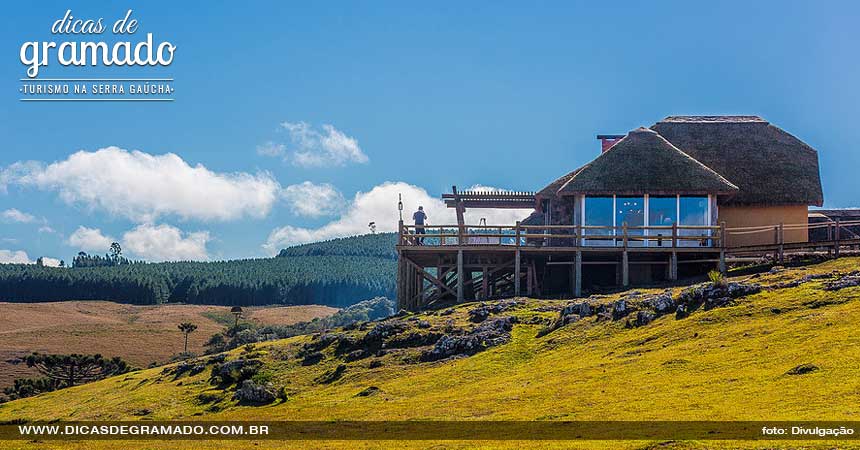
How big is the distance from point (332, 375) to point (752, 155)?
84.4 feet

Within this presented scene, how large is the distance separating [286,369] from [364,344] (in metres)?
2.89

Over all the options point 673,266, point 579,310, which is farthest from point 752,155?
point 579,310

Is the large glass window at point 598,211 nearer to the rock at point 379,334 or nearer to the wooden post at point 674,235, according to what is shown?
the wooden post at point 674,235

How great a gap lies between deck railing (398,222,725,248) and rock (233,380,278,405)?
Result: 14188 millimetres

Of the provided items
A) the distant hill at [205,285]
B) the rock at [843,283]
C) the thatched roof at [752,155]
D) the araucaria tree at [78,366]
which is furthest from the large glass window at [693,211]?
the distant hill at [205,285]

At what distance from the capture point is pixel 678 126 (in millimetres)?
50812

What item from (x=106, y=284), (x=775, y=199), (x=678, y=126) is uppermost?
(x=678, y=126)

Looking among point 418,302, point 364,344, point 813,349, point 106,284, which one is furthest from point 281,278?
point 813,349

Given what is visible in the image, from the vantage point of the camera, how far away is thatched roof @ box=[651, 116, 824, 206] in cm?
4659

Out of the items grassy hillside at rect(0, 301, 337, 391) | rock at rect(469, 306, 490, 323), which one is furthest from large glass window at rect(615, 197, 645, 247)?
grassy hillside at rect(0, 301, 337, 391)

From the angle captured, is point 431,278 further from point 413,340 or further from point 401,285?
point 413,340

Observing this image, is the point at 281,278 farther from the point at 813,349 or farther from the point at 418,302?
the point at 813,349

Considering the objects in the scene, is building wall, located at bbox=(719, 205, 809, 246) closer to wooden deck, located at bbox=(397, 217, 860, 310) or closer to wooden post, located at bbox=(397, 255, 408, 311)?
wooden deck, located at bbox=(397, 217, 860, 310)

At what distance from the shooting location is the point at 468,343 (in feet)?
109
